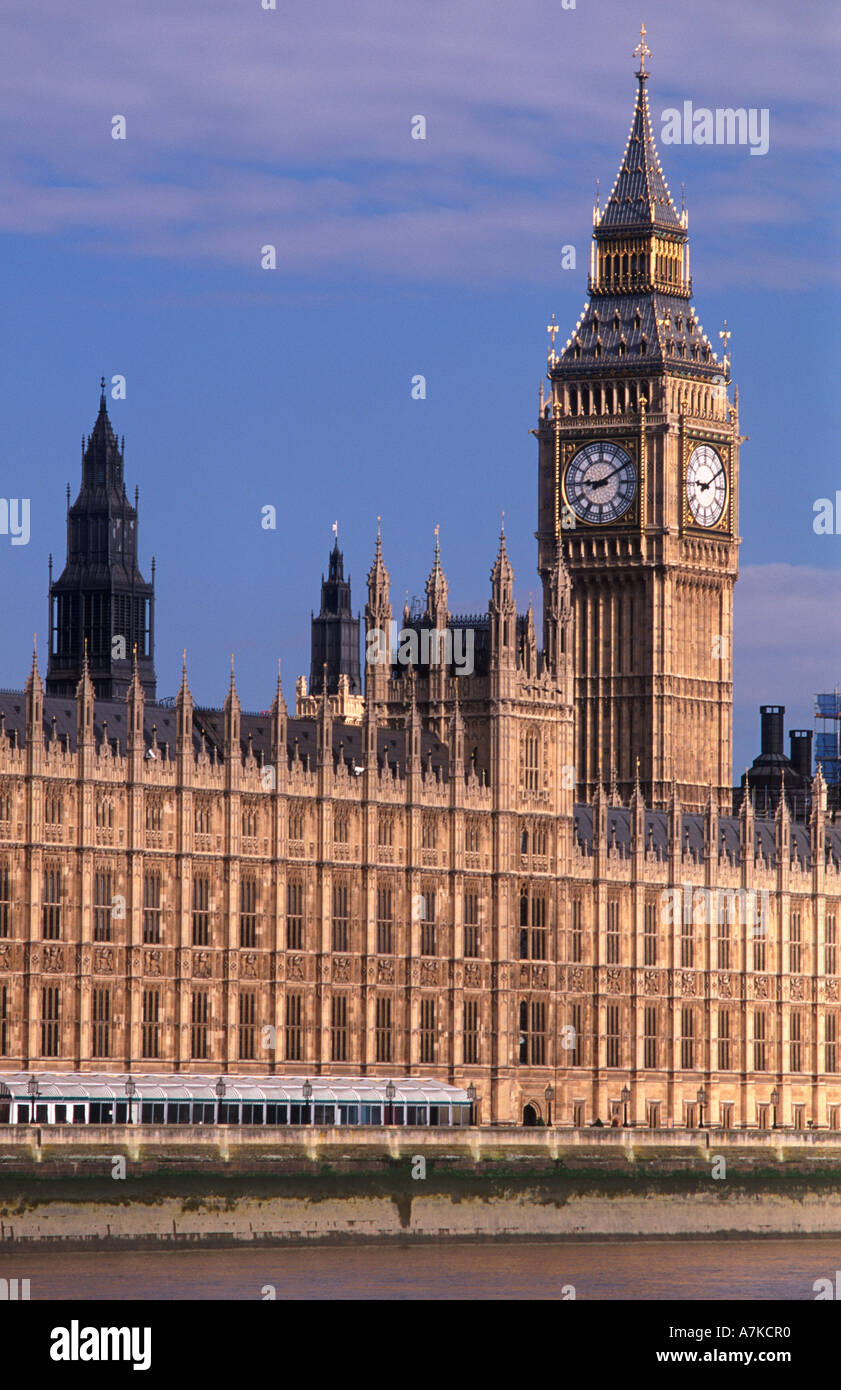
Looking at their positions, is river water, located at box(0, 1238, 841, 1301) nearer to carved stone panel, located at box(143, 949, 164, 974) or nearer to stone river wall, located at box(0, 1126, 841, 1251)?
stone river wall, located at box(0, 1126, 841, 1251)

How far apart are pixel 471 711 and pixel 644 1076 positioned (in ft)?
63.1

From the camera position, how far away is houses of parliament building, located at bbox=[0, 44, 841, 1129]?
146 meters

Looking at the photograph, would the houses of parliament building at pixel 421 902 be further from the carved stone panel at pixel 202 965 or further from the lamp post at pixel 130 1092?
the lamp post at pixel 130 1092

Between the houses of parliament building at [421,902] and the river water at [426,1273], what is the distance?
19.7 meters

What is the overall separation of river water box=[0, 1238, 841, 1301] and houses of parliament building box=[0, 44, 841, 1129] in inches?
775

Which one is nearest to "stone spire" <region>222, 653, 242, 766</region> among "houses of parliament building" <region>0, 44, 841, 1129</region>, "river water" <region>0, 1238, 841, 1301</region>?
"houses of parliament building" <region>0, 44, 841, 1129</region>

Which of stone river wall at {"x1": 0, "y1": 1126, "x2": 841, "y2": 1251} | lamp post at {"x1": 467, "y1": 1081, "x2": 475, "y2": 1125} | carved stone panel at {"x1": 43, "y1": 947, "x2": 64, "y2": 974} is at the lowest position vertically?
stone river wall at {"x1": 0, "y1": 1126, "x2": 841, "y2": 1251}

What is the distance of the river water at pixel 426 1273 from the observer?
360 feet

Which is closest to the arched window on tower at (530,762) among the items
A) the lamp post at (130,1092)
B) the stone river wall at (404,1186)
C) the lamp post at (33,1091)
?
the stone river wall at (404,1186)

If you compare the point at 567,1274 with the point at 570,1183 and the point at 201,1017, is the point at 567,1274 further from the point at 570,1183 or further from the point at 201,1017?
the point at 201,1017

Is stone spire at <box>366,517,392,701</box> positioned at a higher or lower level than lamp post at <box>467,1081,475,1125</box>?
higher

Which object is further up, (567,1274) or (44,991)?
(44,991)
